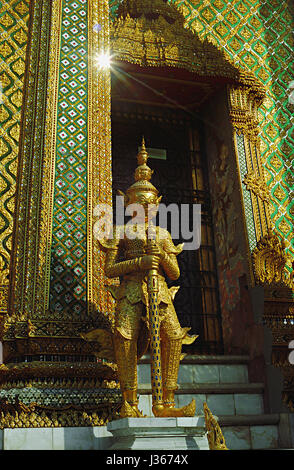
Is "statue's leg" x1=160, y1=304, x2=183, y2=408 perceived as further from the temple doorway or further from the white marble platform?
Result: the temple doorway

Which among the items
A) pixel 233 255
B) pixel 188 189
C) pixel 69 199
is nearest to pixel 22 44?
pixel 69 199

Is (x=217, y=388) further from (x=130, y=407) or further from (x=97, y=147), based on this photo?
(x=97, y=147)

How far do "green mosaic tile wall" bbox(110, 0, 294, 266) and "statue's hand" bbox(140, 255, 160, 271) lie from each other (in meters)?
2.86

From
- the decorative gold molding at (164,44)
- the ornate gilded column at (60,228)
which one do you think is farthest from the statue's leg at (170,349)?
the decorative gold molding at (164,44)

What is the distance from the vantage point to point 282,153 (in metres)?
6.33

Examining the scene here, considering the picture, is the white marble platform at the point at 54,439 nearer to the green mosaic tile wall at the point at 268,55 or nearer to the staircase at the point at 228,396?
the staircase at the point at 228,396

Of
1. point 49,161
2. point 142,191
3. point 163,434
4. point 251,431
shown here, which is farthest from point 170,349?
point 49,161

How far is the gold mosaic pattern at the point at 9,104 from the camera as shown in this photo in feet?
14.4

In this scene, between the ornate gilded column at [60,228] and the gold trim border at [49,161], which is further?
the gold trim border at [49,161]

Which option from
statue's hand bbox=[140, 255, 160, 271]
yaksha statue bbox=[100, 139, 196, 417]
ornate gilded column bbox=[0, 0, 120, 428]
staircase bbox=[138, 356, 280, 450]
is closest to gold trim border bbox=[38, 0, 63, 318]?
ornate gilded column bbox=[0, 0, 120, 428]

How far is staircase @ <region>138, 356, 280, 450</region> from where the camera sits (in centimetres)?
420

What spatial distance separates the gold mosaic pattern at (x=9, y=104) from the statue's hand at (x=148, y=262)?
1337 millimetres

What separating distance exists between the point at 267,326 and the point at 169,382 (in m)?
2.00
